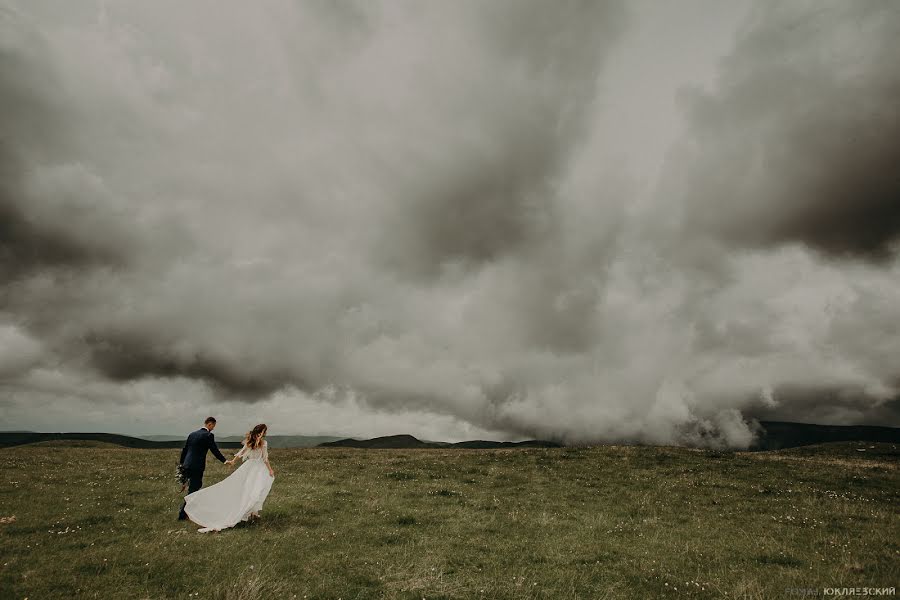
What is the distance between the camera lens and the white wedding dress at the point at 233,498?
16219 millimetres

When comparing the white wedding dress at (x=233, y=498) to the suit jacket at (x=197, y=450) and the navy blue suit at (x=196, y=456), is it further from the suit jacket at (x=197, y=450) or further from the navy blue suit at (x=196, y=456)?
the suit jacket at (x=197, y=450)

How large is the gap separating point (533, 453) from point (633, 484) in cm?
1474

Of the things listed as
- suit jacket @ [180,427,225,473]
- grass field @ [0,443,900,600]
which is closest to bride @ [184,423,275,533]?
grass field @ [0,443,900,600]

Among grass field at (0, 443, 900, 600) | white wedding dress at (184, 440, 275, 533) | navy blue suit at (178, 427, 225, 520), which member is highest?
navy blue suit at (178, 427, 225, 520)

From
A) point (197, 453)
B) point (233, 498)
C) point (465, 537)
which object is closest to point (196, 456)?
point (197, 453)

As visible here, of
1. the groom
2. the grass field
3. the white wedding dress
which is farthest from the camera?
the groom

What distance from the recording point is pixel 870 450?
49.0 m

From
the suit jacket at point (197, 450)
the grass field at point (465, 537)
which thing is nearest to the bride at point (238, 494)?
the grass field at point (465, 537)

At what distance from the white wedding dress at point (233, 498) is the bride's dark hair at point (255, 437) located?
0.21m

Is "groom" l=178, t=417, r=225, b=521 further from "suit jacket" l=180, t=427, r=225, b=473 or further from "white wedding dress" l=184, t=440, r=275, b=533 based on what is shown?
"white wedding dress" l=184, t=440, r=275, b=533

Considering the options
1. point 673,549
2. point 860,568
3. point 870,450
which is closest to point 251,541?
point 673,549

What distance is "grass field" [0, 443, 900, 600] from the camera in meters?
11.3

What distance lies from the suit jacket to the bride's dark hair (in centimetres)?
115

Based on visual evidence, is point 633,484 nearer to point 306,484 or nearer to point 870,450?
point 306,484
